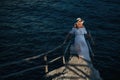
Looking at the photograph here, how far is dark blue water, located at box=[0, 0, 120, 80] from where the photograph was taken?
20.6 meters

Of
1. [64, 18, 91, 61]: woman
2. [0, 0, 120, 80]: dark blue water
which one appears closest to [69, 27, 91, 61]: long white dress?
[64, 18, 91, 61]: woman

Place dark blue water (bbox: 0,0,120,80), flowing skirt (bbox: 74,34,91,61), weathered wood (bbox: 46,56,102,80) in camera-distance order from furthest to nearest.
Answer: dark blue water (bbox: 0,0,120,80) → flowing skirt (bbox: 74,34,91,61) → weathered wood (bbox: 46,56,102,80)

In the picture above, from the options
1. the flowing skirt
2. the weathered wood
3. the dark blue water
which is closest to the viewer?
the weathered wood

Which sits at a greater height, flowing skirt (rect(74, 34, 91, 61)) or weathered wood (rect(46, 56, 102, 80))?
flowing skirt (rect(74, 34, 91, 61))

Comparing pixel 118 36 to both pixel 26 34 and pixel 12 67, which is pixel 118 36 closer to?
pixel 26 34

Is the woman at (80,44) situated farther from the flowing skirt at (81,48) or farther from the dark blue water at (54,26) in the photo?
the dark blue water at (54,26)

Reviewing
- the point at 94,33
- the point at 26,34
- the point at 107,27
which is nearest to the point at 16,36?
the point at 26,34

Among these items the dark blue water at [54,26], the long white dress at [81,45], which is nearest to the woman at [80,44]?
the long white dress at [81,45]

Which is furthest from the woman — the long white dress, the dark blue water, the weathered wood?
the dark blue water

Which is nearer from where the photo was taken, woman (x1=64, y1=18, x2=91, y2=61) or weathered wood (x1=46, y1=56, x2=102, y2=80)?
weathered wood (x1=46, y1=56, x2=102, y2=80)

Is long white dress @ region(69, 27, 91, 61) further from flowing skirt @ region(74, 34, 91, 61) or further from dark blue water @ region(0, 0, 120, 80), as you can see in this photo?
dark blue water @ region(0, 0, 120, 80)

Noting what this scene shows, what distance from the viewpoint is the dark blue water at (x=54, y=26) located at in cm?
2064

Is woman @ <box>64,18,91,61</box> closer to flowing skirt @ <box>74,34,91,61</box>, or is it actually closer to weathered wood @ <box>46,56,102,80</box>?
flowing skirt @ <box>74,34,91,61</box>

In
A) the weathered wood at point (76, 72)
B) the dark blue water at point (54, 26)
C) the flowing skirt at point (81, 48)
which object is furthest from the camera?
the dark blue water at point (54, 26)
